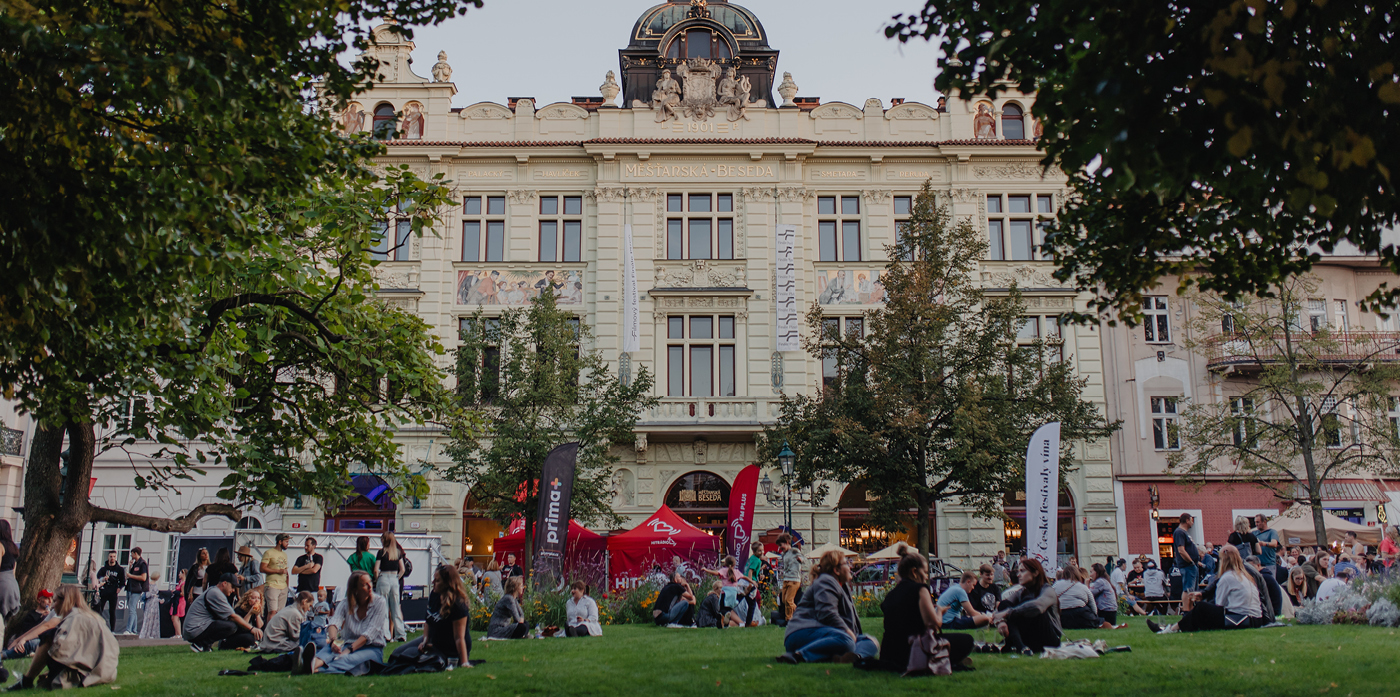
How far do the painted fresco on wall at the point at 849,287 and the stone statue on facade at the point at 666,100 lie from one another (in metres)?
6.71

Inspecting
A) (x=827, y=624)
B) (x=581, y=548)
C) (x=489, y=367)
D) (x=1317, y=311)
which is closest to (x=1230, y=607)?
(x=827, y=624)

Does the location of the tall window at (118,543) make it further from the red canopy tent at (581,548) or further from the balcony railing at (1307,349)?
the balcony railing at (1307,349)

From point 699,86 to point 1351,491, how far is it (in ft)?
75.8

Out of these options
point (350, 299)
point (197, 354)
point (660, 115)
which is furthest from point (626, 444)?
point (197, 354)

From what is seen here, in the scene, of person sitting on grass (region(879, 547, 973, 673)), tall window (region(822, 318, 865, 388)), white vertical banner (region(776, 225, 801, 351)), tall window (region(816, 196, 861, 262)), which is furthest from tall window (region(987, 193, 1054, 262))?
person sitting on grass (region(879, 547, 973, 673))

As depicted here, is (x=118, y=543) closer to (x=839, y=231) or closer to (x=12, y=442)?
(x=12, y=442)

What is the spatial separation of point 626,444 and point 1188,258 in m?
20.9

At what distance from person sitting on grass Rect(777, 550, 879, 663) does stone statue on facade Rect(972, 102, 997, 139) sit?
24.0 metres

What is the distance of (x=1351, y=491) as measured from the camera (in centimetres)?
3033

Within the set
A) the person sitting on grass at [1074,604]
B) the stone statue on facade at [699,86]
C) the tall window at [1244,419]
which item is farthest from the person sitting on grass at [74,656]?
the tall window at [1244,419]

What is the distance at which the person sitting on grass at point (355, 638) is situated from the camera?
33.3ft

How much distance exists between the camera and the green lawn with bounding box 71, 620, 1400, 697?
812 centimetres

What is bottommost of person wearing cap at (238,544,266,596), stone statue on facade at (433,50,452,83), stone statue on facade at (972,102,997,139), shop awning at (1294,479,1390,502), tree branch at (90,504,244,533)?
person wearing cap at (238,544,266,596)

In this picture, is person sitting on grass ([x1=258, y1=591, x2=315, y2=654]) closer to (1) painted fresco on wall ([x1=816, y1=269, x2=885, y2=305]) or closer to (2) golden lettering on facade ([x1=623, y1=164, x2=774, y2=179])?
(1) painted fresco on wall ([x1=816, y1=269, x2=885, y2=305])
